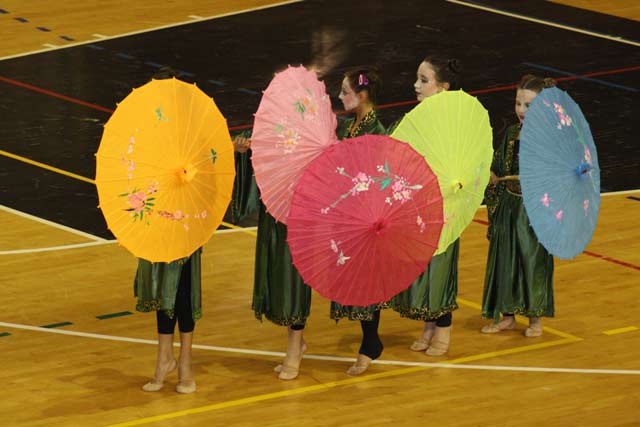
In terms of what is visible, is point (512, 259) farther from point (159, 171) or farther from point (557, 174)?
point (159, 171)

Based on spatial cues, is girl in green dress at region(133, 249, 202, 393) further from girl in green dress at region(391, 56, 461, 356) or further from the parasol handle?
the parasol handle

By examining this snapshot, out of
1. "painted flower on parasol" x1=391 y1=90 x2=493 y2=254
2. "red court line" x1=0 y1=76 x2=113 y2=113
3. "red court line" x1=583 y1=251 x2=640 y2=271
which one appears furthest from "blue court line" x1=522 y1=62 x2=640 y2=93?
"painted flower on parasol" x1=391 y1=90 x2=493 y2=254

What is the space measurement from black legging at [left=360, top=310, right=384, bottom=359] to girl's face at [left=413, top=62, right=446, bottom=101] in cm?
128

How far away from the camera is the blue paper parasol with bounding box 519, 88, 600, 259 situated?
9312mm

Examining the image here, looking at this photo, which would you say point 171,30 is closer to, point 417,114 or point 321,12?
point 321,12

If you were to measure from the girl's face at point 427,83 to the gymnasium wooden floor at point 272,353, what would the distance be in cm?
146

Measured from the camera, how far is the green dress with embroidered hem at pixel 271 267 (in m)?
9.18

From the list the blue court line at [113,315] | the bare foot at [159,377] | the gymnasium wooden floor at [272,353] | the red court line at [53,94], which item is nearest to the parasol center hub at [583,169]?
the gymnasium wooden floor at [272,353]

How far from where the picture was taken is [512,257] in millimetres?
10000

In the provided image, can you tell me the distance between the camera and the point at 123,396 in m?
8.91

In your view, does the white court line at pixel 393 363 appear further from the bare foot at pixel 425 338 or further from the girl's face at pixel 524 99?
the girl's face at pixel 524 99

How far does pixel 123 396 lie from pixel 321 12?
1078cm

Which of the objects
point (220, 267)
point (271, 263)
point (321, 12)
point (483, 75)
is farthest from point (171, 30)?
point (271, 263)

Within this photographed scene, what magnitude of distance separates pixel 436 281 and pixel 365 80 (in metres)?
1.22
